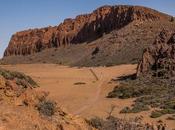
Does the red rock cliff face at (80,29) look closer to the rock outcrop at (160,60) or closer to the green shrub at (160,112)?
the rock outcrop at (160,60)

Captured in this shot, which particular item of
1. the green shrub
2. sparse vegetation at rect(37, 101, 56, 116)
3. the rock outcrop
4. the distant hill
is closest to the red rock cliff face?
the distant hill

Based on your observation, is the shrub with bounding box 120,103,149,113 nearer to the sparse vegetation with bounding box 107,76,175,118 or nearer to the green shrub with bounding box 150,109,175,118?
the sparse vegetation with bounding box 107,76,175,118

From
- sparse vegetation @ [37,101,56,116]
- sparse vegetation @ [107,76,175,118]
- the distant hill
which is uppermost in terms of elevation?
the distant hill

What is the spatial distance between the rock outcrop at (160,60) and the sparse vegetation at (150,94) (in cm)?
84

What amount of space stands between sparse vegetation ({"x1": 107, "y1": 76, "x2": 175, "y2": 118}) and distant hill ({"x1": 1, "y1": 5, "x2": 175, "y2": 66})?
30.2 m

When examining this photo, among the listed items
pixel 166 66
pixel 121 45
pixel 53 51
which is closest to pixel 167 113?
pixel 166 66

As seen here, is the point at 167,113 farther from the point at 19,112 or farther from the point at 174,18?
the point at 174,18

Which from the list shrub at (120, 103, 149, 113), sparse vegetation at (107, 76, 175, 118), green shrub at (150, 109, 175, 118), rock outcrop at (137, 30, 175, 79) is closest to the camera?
green shrub at (150, 109, 175, 118)

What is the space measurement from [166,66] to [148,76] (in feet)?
4.71

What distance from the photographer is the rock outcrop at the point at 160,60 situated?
3462cm

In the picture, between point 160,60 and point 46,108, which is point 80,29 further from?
point 46,108

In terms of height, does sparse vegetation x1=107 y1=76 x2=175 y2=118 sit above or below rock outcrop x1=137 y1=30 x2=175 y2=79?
below

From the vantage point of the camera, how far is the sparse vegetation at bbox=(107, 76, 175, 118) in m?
23.7

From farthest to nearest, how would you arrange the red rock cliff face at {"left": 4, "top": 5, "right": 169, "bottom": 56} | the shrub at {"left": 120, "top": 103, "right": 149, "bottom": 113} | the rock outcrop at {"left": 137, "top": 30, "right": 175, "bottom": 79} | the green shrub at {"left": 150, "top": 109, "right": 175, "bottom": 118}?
the red rock cliff face at {"left": 4, "top": 5, "right": 169, "bottom": 56}
the rock outcrop at {"left": 137, "top": 30, "right": 175, "bottom": 79}
the shrub at {"left": 120, "top": 103, "right": 149, "bottom": 113}
the green shrub at {"left": 150, "top": 109, "right": 175, "bottom": 118}
